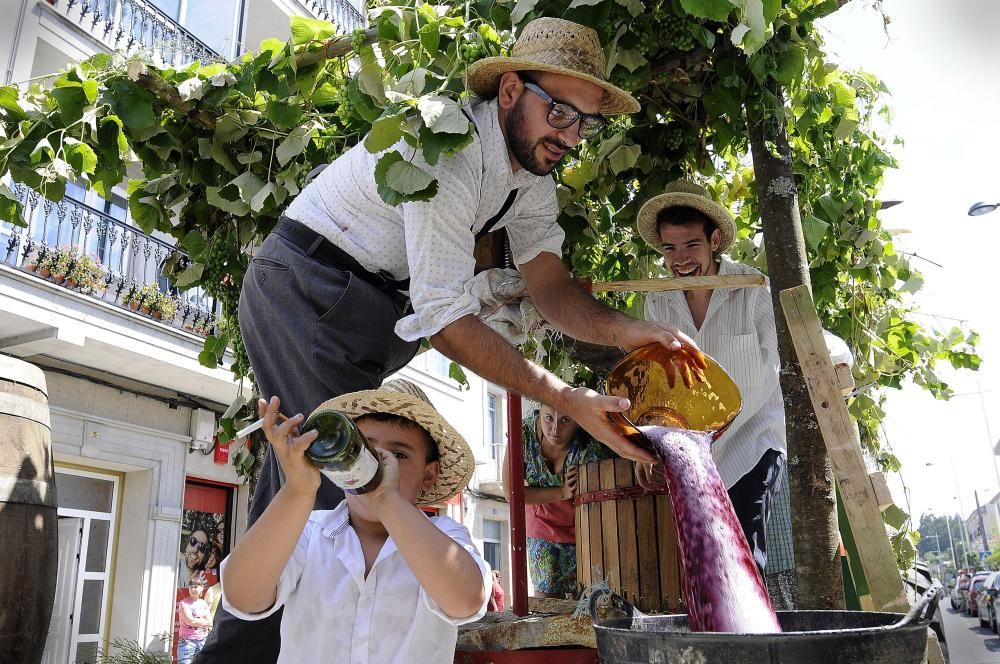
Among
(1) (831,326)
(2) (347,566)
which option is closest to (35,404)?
(2) (347,566)

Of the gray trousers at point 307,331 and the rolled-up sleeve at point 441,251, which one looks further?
the gray trousers at point 307,331

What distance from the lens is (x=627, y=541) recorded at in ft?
10.1

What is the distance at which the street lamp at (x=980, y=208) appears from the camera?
13.5 meters

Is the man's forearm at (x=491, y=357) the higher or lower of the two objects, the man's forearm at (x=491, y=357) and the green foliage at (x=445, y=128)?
the lower

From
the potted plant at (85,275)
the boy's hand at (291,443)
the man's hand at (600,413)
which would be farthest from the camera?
the potted plant at (85,275)

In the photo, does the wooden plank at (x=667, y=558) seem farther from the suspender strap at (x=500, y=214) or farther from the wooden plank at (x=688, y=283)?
the suspender strap at (x=500, y=214)

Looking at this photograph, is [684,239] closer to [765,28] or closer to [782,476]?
[782,476]

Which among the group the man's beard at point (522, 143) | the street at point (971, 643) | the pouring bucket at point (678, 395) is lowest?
the street at point (971, 643)

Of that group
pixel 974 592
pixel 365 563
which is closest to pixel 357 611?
pixel 365 563

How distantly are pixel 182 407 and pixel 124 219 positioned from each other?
Result: 2.69 meters

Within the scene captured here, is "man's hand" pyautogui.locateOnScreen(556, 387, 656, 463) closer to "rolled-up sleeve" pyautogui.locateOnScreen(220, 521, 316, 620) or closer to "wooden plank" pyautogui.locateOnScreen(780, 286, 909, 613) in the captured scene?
"wooden plank" pyautogui.locateOnScreen(780, 286, 909, 613)

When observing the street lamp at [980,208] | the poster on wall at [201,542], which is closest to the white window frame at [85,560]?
the poster on wall at [201,542]

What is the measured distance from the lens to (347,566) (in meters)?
1.93

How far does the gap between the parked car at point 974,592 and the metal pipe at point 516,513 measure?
74.4ft
